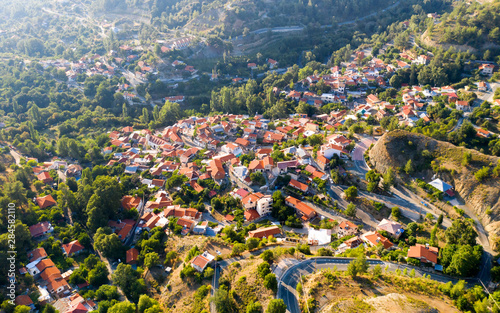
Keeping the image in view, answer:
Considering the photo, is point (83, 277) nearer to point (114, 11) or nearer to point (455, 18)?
point (455, 18)

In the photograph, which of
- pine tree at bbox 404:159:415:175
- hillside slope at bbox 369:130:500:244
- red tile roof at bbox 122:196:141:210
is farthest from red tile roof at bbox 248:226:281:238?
pine tree at bbox 404:159:415:175

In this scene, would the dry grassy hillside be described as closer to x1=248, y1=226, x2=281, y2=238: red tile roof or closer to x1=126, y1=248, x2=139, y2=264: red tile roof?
x1=248, y1=226, x2=281, y2=238: red tile roof

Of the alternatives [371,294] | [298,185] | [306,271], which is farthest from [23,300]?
[298,185]

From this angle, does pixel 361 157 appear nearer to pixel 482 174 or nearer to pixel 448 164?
pixel 448 164

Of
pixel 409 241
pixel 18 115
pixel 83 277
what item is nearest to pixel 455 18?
pixel 409 241

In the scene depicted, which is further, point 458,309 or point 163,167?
point 163,167

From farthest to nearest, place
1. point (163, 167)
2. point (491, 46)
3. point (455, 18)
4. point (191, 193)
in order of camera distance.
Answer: point (455, 18)
point (491, 46)
point (163, 167)
point (191, 193)
